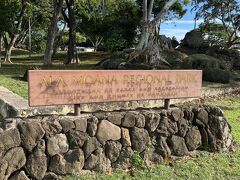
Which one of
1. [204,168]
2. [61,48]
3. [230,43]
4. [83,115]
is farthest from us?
[61,48]

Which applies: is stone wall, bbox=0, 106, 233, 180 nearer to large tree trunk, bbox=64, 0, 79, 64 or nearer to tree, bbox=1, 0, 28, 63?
large tree trunk, bbox=64, 0, 79, 64

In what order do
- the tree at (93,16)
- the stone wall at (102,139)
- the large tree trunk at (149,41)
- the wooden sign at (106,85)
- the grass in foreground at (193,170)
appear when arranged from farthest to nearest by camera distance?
the tree at (93,16), the large tree trunk at (149,41), the grass in foreground at (193,170), the wooden sign at (106,85), the stone wall at (102,139)

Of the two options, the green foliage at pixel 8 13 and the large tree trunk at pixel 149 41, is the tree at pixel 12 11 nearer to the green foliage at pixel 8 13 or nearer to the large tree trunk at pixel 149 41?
the green foliage at pixel 8 13

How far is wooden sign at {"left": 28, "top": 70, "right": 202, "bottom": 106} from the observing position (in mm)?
5043

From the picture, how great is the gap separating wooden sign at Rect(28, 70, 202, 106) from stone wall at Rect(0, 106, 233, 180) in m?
0.26

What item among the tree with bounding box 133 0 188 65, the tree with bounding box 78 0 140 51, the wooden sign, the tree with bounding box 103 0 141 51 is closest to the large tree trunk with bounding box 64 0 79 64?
the tree with bounding box 78 0 140 51

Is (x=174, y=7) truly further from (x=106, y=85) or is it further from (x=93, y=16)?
(x=106, y=85)

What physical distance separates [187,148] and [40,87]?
2762 mm

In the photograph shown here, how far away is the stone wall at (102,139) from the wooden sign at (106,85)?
259 millimetres

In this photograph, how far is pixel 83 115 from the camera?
5449 mm

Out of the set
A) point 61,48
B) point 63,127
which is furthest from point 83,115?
point 61,48

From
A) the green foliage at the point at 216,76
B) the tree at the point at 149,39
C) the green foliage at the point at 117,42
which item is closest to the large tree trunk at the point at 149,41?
the tree at the point at 149,39

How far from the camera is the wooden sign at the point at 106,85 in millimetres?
5043

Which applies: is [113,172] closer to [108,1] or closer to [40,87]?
[40,87]
